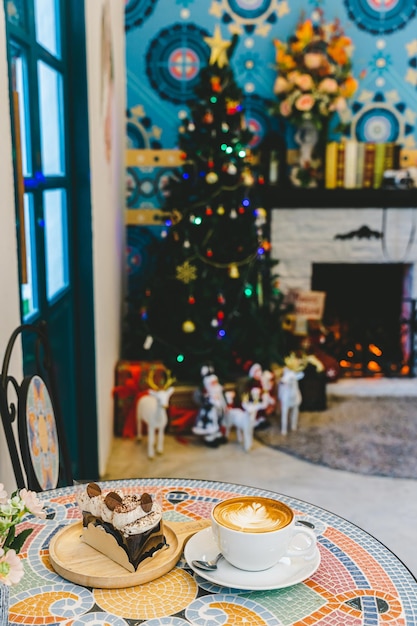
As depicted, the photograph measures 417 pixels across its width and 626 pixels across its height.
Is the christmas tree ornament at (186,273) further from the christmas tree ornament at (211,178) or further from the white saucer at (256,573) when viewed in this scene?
the white saucer at (256,573)

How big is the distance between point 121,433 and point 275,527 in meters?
2.92

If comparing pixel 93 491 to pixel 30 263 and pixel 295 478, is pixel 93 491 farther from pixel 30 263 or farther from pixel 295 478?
pixel 295 478

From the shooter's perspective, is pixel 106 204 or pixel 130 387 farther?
pixel 130 387

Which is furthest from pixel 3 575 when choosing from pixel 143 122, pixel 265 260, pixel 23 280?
pixel 143 122

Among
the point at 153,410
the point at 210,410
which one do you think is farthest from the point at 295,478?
the point at 153,410

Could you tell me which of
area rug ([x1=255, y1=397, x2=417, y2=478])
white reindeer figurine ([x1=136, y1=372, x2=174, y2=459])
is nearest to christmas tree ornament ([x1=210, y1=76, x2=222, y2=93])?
white reindeer figurine ([x1=136, y1=372, x2=174, y2=459])

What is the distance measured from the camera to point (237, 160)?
13.1 ft

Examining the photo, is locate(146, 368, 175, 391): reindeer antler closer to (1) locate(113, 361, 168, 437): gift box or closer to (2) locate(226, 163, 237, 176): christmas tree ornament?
(1) locate(113, 361, 168, 437): gift box

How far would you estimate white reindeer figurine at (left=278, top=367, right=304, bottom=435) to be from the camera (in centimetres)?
395

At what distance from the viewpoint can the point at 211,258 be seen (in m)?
4.00

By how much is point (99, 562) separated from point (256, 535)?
27 centimetres

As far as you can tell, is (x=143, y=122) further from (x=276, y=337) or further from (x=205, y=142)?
(x=276, y=337)

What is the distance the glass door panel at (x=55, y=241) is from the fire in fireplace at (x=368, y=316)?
2335 millimetres

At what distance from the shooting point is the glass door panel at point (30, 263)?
93.4 inches
